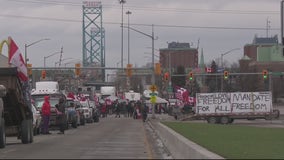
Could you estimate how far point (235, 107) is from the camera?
52094mm

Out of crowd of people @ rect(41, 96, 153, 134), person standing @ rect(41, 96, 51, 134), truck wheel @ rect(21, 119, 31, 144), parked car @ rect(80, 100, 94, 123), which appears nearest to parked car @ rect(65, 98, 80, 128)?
crowd of people @ rect(41, 96, 153, 134)

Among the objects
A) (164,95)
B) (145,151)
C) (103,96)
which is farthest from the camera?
(164,95)

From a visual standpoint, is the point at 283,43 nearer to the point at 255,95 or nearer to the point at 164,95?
the point at 255,95

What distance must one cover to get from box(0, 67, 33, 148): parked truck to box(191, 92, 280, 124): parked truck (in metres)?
30.8

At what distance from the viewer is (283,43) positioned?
18750 millimetres

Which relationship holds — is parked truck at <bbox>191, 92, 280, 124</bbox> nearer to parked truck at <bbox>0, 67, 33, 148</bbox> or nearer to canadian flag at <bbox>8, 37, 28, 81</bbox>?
parked truck at <bbox>0, 67, 33, 148</bbox>

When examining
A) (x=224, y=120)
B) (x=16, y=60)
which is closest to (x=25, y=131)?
(x=16, y=60)

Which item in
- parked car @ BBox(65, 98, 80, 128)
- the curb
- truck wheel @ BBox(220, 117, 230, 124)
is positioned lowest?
truck wheel @ BBox(220, 117, 230, 124)

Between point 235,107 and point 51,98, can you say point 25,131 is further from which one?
point 235,107

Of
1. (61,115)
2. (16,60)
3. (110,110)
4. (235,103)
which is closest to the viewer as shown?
(16,60)

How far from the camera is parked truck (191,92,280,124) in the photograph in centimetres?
5178

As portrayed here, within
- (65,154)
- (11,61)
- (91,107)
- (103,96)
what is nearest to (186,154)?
(65,154)

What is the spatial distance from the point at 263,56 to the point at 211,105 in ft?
274

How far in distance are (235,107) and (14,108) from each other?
32.6 m
